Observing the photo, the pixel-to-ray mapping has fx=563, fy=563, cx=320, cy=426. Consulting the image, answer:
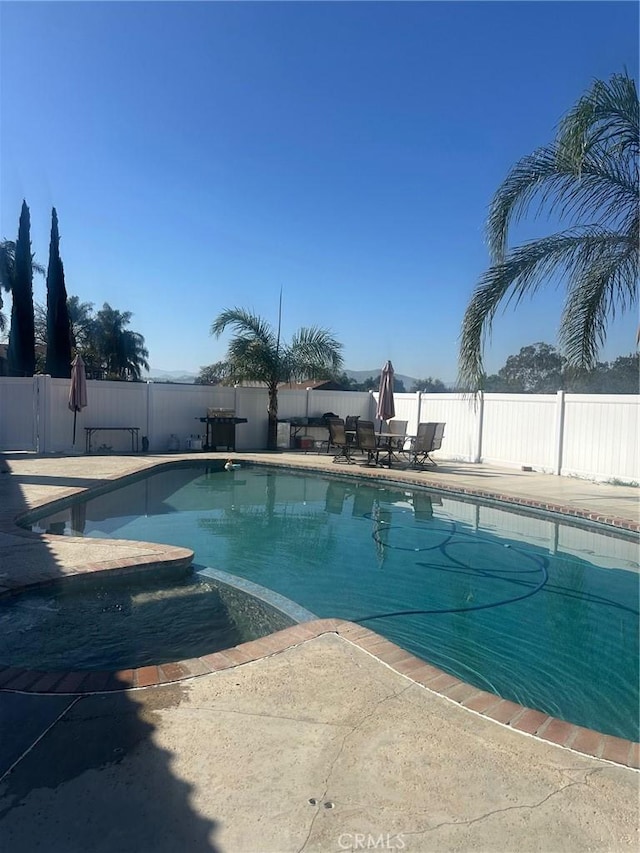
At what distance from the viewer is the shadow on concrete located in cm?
199

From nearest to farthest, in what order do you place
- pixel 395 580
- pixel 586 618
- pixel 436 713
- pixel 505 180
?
pixel 436 713
pixel 586 618
pixel 395 580
pixel 505 180

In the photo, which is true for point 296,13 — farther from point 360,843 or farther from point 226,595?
point 360,843

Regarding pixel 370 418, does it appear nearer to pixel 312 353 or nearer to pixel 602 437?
pixel 312 353

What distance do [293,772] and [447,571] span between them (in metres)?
4.19

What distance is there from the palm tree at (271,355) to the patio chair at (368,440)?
4.18 m

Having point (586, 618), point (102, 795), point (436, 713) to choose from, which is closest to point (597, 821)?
point (436, 713)

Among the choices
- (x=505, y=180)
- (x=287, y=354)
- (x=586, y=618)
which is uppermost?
(x=505, y=180)

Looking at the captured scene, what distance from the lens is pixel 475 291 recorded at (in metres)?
9.20

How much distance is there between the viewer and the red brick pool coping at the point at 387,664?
8.66 feet

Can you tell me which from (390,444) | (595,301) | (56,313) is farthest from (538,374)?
(56,313)

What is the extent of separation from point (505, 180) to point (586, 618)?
21.1 feet

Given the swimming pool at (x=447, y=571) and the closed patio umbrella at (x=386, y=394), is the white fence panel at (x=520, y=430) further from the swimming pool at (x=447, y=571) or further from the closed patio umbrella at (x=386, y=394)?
the swimming pool at (x=447, y=571)

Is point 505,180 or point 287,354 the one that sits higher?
point 505,180

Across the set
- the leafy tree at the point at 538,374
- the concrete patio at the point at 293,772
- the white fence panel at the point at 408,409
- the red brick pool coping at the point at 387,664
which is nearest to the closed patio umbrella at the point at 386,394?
the white fence panel at the point at 408,409
